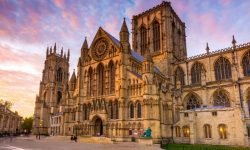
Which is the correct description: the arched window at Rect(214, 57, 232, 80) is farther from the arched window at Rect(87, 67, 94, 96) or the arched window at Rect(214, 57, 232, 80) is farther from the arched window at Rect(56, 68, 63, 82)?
the arched window at Rect(56, 68, 63, 82)

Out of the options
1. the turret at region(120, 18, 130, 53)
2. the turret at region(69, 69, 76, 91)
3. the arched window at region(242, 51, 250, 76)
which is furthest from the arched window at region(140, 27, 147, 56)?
the arched window at region(242, 51, 250, 76)

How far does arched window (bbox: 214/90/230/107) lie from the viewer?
46.0 m

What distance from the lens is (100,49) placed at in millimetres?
49281

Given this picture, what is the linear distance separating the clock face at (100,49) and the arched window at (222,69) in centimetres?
2710

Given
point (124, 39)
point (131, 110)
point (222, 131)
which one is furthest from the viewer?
point (124, 39)

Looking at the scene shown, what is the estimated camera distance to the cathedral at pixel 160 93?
37.5 m

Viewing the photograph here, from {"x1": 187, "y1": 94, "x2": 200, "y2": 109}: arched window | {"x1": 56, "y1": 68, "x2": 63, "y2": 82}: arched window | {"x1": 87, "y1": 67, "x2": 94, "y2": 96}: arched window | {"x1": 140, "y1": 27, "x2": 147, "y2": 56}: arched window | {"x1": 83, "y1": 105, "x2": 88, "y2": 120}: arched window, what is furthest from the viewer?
{"x1": 56, "y1": 68, "x2": 63, "y2": 82}: arched window

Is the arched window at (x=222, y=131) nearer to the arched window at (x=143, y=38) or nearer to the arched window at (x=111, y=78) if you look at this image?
the arched window at (x=111, y=78)

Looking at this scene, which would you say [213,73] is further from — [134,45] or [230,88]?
[134,45]

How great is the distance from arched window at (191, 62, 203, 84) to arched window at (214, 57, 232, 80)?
3948 mm

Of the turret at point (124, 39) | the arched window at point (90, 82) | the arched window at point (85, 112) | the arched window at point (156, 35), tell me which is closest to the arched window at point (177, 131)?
the turret at point (124, 39)

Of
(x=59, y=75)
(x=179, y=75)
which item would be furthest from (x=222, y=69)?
(x=59, y=75)

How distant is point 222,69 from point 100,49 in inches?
1157

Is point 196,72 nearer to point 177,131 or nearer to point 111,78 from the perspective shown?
point 177,131
